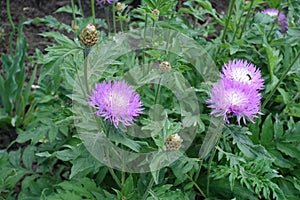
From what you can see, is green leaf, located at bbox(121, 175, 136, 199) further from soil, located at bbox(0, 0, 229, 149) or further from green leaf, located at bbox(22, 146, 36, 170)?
soil, located at bbox(0, 0, 229, 149)

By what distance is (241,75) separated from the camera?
4.70 feet

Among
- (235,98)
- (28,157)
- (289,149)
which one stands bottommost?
(28,157)

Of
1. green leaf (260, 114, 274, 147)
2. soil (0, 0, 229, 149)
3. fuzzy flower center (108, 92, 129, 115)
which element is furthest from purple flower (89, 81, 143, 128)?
soil (0, 0, 229, 149)

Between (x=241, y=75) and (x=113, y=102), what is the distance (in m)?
0.43

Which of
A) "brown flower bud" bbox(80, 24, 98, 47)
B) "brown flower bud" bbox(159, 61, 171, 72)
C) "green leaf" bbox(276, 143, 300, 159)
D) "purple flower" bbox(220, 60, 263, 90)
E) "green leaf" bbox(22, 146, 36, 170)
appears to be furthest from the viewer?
"green leaf" bbox(22, 146, 36, 170)

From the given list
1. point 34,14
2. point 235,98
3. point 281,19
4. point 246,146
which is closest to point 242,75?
point 235,98

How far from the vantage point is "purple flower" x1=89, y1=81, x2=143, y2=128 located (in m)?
1.34

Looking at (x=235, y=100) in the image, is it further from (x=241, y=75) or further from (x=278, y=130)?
(x=278, y=130)

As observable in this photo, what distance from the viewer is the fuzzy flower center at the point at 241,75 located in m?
1.41

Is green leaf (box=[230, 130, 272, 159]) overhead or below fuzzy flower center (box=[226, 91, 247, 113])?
below

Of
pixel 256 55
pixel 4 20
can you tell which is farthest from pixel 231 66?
pixel 4 20

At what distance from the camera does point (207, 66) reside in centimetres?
216

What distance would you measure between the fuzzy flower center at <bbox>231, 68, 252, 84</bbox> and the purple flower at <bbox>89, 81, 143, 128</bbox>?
0.35 metres

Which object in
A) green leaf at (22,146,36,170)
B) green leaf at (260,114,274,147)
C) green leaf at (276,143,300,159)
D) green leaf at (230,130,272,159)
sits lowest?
green leaf at (22,146,36,170)
